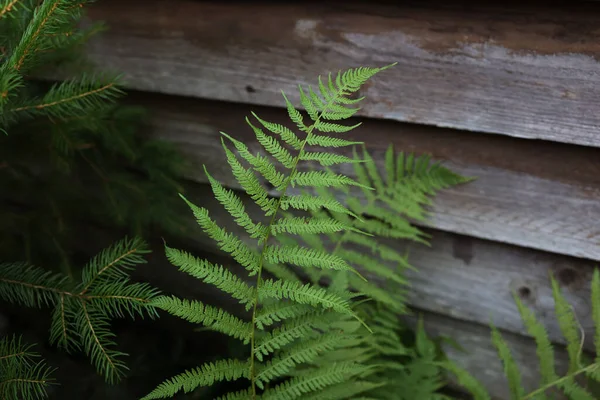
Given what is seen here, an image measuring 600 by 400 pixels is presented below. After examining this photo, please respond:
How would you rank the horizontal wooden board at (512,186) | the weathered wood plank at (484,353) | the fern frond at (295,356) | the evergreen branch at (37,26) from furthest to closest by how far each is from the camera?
the weathered wood plank at (484,353), the horizontal wooden board at (512,186), the fern frond at (295,356), the evergreen branch at (37,26)

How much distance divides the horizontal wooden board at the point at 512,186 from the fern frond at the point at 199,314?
73 centimetres

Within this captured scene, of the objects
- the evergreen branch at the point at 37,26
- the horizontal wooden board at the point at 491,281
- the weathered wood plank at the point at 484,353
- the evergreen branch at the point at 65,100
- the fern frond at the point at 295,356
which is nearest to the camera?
the evergreen branch at the point at 37,26

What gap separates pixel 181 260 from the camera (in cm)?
85

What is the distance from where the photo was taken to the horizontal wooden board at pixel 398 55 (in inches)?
47.1

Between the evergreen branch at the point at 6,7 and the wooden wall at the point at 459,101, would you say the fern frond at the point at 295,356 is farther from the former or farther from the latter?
the evergreen branch at the point at 6,7

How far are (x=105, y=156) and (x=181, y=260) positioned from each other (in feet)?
2.79

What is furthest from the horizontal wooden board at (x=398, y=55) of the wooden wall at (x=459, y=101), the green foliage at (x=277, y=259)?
the green foliage at (x=277, y=259)

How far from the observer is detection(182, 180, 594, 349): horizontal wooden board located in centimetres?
139

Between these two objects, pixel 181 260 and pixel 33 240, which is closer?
pixel 181 260

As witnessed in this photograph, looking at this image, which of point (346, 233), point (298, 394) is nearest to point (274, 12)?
point (346, 233)

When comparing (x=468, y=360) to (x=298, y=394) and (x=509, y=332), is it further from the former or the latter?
(x=298, y=394)

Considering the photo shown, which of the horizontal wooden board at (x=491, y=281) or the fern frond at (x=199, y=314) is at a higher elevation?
the horizontal wooden board at (x=491, y=281)

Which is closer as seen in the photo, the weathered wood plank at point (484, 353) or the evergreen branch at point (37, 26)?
the evergreen branch at point (37, 26)

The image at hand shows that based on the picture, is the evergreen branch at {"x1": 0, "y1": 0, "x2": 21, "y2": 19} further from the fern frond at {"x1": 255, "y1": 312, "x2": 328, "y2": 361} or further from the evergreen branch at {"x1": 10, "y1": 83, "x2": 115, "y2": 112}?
the fern frond at {"x1": 255, "y1": 312, "x2": 328, "y2": 361}
